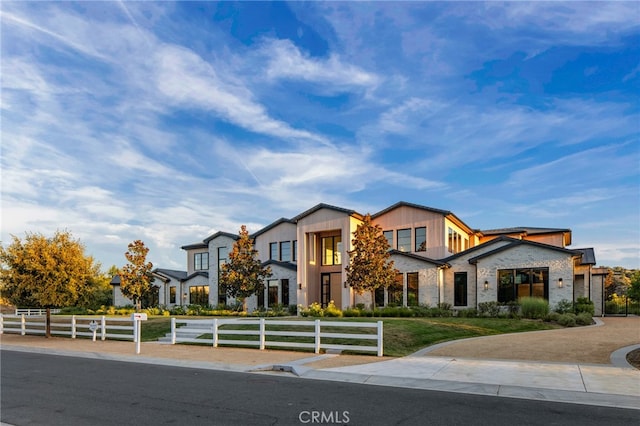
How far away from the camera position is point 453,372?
11.6m

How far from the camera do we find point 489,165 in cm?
3084

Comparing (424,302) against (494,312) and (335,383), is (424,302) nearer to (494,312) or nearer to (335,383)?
(494,312)

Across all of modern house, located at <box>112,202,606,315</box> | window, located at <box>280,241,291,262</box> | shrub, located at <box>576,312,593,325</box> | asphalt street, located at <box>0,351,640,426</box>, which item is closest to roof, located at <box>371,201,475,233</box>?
modern house, located at <box>112,202,606,315</box>

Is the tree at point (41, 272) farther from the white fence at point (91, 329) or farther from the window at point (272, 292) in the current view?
the window at point (272, 292)

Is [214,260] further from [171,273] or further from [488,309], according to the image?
[488,309]

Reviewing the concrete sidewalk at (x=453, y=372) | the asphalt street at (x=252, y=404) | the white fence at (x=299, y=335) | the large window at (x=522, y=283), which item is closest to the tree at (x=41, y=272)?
the white fence at (x=299, y=335)

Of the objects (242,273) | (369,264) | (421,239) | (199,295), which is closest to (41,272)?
(242,273)

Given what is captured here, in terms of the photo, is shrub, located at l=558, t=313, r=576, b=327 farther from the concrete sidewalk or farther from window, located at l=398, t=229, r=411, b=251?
window, located at l=398, t=229, r=411, b=251

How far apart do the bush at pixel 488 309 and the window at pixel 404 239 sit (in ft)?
27.8

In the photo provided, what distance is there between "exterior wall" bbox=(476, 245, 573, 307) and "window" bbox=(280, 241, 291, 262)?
16.4 m

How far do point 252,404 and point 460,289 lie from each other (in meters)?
25.0

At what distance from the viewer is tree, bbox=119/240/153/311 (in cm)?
4006

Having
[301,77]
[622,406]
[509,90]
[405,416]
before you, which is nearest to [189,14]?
[301,77]

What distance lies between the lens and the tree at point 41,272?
2359 centimetres
